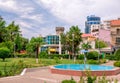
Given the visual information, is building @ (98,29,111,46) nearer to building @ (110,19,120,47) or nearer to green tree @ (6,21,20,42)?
building @ (110,19,120,47)

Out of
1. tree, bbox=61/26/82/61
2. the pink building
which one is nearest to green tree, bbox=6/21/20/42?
tree, bbox=61/26/82/61

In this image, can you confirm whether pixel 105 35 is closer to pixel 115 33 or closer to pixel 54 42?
pixel 115 33

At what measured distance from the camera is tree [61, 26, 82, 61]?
219 feet

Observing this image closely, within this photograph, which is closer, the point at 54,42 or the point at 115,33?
Result: the point at 115,33

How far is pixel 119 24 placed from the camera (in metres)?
75.4

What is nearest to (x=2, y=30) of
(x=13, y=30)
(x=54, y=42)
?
(x=13, y=30)

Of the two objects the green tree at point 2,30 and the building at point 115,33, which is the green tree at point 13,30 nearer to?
the green tree at point 2,30

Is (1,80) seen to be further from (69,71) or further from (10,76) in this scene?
(69,71)

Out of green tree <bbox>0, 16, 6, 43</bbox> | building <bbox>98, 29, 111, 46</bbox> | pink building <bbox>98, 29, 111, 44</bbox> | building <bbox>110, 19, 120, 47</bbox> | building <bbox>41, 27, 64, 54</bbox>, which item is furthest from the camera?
building <bbox>41, 27, 64, 54</bbox>

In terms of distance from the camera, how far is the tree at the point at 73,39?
66688 millimetres

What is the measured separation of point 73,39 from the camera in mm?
65812

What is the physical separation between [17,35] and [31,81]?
63110mm

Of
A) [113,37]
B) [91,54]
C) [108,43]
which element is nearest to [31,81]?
[91,54]

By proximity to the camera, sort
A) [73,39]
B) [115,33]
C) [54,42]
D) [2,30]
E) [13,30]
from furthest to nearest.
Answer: [54,42] < [13,30] < [115,33] < [2,30] < [73,39]
